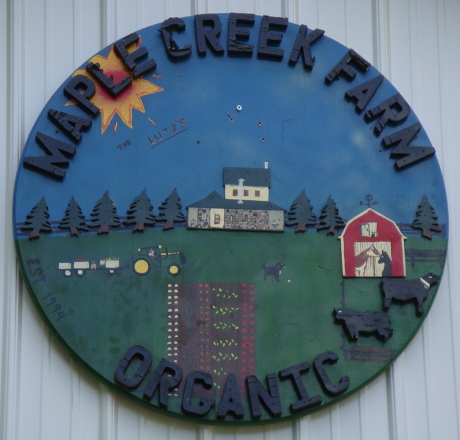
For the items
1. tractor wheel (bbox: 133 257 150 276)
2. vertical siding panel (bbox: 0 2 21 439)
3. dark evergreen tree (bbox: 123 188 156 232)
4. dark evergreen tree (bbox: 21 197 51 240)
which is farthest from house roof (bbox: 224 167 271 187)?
vertical siding panel (bbox: 0 2 21 439)

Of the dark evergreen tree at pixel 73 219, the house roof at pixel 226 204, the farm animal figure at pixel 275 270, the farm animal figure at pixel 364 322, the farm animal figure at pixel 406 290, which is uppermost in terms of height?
the house roof at pixel 226 204

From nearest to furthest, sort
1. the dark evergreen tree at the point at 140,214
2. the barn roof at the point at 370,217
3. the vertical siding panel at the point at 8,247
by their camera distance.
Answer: the vertical siding panel at the point at 8,247 < the dark evergreen tree at the point at 140,214 < the barn roof at the point at 370,217

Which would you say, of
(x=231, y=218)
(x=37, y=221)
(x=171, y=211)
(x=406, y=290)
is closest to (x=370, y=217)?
(x=406, y=290)

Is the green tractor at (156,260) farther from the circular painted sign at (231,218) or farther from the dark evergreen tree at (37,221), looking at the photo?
the dark evergreen tree at (37,221)

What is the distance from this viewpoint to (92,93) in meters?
3.05

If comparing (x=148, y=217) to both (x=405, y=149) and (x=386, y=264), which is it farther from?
(x=405, y=149)

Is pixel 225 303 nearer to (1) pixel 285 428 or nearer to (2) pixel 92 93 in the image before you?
(1) pixel 285 428

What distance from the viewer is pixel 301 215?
10.0 ft

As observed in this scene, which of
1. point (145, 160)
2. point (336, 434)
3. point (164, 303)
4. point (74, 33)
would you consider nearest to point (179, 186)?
point (145, 160)

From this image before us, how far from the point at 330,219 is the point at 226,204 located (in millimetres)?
381

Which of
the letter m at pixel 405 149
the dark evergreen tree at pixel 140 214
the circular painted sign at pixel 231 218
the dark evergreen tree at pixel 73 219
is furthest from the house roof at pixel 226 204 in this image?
the letter m at pixel 405 149

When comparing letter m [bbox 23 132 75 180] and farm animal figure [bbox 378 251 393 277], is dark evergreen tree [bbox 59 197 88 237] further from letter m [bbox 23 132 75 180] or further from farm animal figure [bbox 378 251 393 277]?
farm animal figure [bbox 378 251 393 277]

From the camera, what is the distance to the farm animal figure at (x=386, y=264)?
304 centimetres

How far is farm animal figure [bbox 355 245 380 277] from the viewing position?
119 inches
